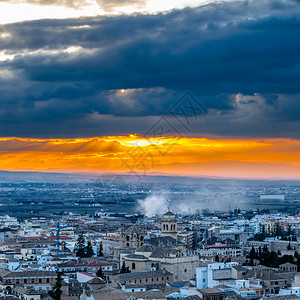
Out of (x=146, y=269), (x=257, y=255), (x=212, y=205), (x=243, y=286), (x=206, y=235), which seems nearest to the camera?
(x=243, y=286)

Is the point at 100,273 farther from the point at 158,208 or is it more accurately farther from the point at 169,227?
the point at 158,208

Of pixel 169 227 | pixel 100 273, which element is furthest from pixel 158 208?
pixel 100 273

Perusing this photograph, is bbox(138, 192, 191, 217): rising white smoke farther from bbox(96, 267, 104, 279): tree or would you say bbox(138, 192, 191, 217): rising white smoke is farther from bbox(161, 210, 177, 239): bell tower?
bbox(96, 267, 104, 279): tree

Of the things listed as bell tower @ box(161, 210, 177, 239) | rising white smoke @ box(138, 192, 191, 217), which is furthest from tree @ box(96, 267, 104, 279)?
rising white smoke @ box(138, 192, 191, 217)

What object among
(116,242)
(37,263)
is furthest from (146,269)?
(116,242)

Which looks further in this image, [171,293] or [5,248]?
[5,248]

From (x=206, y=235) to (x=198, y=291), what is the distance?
153 feet

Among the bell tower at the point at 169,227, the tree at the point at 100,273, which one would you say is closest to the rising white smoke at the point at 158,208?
the bell tower at the point at 169,227

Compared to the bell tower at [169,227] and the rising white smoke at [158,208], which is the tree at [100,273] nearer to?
the bell tower at [169,227]

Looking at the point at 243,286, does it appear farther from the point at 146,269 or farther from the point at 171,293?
the point at 146,269

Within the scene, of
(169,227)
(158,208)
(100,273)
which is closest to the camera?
(100,273)

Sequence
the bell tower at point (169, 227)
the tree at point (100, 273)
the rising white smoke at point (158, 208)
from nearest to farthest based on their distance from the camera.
Result: the tree at point (100, 273), the bell tower at point (169, 227), the rising white smoke at point (158, 208)

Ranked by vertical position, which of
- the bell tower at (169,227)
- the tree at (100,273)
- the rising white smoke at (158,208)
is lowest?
the tree at (100,273)

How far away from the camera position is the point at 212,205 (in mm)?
161000
